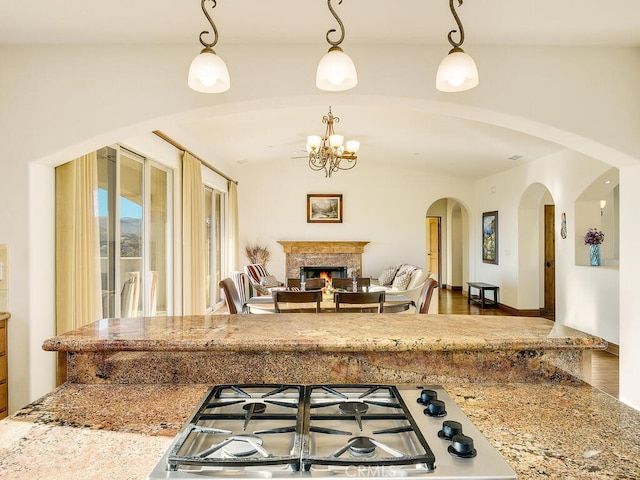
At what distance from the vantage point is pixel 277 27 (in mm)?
2480

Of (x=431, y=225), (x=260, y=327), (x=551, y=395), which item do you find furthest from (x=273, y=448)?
(x=431, y=225)

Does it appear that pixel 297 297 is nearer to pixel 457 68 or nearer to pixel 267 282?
pixel 457 68

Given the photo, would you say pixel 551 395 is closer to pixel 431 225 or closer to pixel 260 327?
pixel 260 327

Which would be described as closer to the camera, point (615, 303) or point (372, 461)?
point (372, 461)

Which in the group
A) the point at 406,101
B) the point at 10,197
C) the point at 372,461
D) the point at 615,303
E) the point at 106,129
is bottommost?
the point at 615,303

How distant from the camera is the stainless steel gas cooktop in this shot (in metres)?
0.83

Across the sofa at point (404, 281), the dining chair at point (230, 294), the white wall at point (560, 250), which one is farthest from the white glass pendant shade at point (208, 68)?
the white wall at point (560, 250)

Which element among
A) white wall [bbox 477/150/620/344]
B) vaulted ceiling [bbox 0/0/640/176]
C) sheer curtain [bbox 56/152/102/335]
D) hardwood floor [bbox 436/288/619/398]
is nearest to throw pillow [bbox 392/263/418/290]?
hardwood floor [bbox 436/288/619/398]

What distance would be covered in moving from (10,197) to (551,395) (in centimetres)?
300

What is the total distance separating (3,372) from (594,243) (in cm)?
598

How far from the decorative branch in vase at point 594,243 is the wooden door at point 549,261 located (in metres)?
2.07

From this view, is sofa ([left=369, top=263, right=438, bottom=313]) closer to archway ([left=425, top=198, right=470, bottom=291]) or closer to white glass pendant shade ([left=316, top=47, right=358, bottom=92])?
archway ([left=425, top=198, right=470, bottom=291])

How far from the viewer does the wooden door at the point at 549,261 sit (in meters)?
7.38

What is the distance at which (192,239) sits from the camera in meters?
5.55
